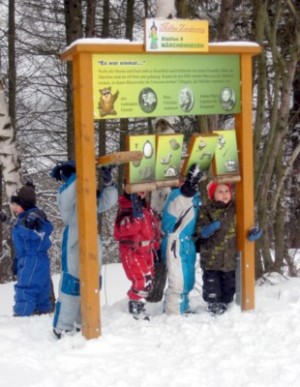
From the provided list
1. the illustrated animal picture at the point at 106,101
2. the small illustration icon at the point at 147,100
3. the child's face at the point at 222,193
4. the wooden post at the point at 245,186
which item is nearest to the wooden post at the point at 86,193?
the illustrated animal picture at the point at 106,101

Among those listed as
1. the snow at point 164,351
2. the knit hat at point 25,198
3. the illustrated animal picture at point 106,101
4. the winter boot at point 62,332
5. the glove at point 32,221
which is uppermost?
the illustrated animal picture at point 106,101

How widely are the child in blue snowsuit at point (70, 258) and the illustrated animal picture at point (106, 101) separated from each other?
0.54 metres

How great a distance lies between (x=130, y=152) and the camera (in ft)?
16.8

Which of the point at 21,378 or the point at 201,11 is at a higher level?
the point at 201,11

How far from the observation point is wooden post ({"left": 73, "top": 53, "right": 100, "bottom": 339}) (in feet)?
16.5

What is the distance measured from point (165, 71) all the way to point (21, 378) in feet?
8.90

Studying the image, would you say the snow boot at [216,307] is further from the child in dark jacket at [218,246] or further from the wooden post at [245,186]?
the wooden post at [245,186]

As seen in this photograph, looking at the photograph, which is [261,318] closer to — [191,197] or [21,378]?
[191,197]

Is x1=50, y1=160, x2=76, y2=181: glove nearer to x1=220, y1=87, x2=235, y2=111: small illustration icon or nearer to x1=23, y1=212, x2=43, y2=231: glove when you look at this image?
x1=23, y1=212, x2=43, y2=231: glove

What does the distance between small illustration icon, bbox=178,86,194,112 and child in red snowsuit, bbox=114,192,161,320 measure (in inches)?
33.2

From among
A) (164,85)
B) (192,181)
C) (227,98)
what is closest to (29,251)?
(192,181)

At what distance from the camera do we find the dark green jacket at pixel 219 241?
5.86 meters

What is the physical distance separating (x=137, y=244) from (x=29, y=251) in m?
1.19

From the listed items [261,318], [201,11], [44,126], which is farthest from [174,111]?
[44,126]
